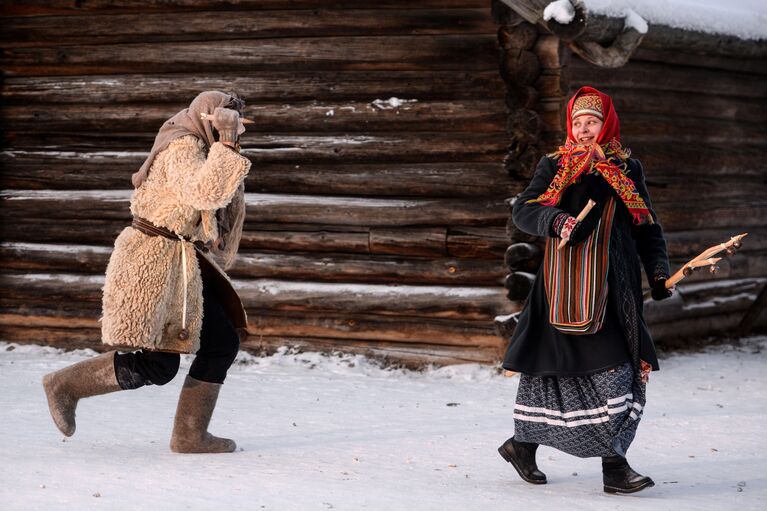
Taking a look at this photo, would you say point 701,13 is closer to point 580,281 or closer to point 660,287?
point 660,287

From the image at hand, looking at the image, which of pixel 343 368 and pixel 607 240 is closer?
pixel 607 240

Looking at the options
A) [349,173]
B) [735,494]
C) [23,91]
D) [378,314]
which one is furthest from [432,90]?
[735,494]

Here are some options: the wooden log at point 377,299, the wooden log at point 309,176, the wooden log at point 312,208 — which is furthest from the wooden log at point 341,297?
the wooden log at point 309,176

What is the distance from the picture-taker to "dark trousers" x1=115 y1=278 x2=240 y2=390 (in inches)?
195

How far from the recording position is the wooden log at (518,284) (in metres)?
7.46

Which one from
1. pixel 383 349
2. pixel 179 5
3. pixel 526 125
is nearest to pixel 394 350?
pixel 383 349

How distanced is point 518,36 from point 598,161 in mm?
2780

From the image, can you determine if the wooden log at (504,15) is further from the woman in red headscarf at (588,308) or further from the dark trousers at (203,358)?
the dark trousers at (203,358)

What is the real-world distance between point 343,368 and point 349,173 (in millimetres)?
1278

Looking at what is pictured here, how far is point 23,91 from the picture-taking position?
8.64m

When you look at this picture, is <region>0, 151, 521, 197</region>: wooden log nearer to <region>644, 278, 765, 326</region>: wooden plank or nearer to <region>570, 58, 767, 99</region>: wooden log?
<region>570, 58, 767, 99</region>: wooden log

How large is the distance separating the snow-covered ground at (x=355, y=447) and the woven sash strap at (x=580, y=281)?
665 millimetres

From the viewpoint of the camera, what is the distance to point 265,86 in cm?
805

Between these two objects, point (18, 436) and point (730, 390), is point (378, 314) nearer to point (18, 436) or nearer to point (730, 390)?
point (730, 390)
